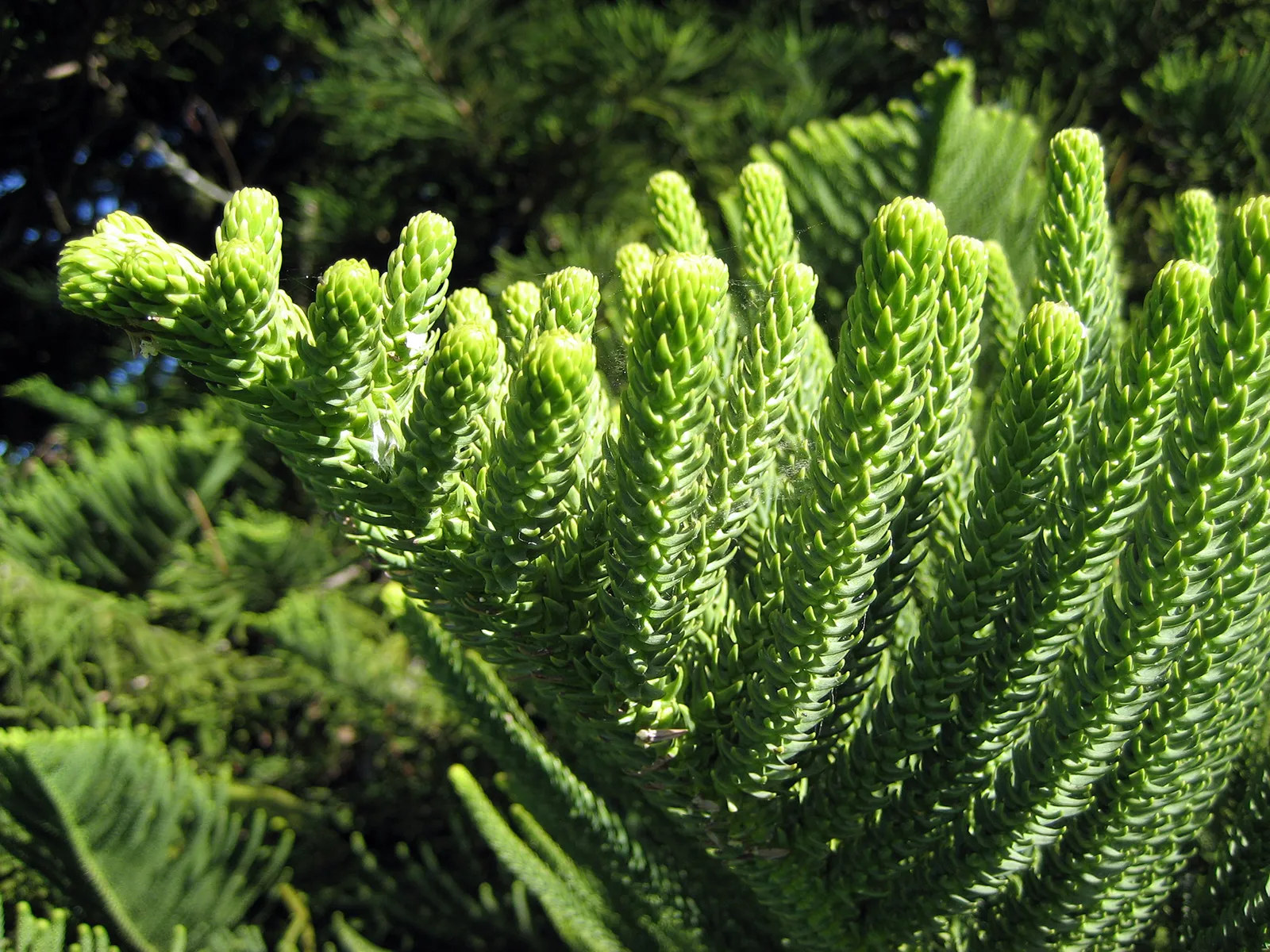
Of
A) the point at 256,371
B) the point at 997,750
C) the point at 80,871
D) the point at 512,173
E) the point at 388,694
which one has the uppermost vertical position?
the point at 256,371

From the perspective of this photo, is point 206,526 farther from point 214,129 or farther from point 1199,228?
point 1199,228

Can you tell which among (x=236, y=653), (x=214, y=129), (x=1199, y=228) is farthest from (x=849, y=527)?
(x=214, y=129)

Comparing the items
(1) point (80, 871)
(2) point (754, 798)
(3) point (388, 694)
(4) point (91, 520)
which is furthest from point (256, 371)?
(4) point (91, 520)

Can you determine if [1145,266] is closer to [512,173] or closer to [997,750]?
[512,173]

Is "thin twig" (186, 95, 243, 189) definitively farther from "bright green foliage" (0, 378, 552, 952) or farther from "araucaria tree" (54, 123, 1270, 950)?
"araucaria tree" (54, 123, 1270, 950)

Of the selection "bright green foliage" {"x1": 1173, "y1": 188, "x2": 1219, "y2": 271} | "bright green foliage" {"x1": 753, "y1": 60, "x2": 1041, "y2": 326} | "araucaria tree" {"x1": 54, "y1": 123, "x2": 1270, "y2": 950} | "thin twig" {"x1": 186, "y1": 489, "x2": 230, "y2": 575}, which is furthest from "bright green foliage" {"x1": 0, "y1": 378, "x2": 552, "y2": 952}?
"bright green foliage" {"x1": 1173, "y1": 188, "x2": 1219, "y2": 271}
